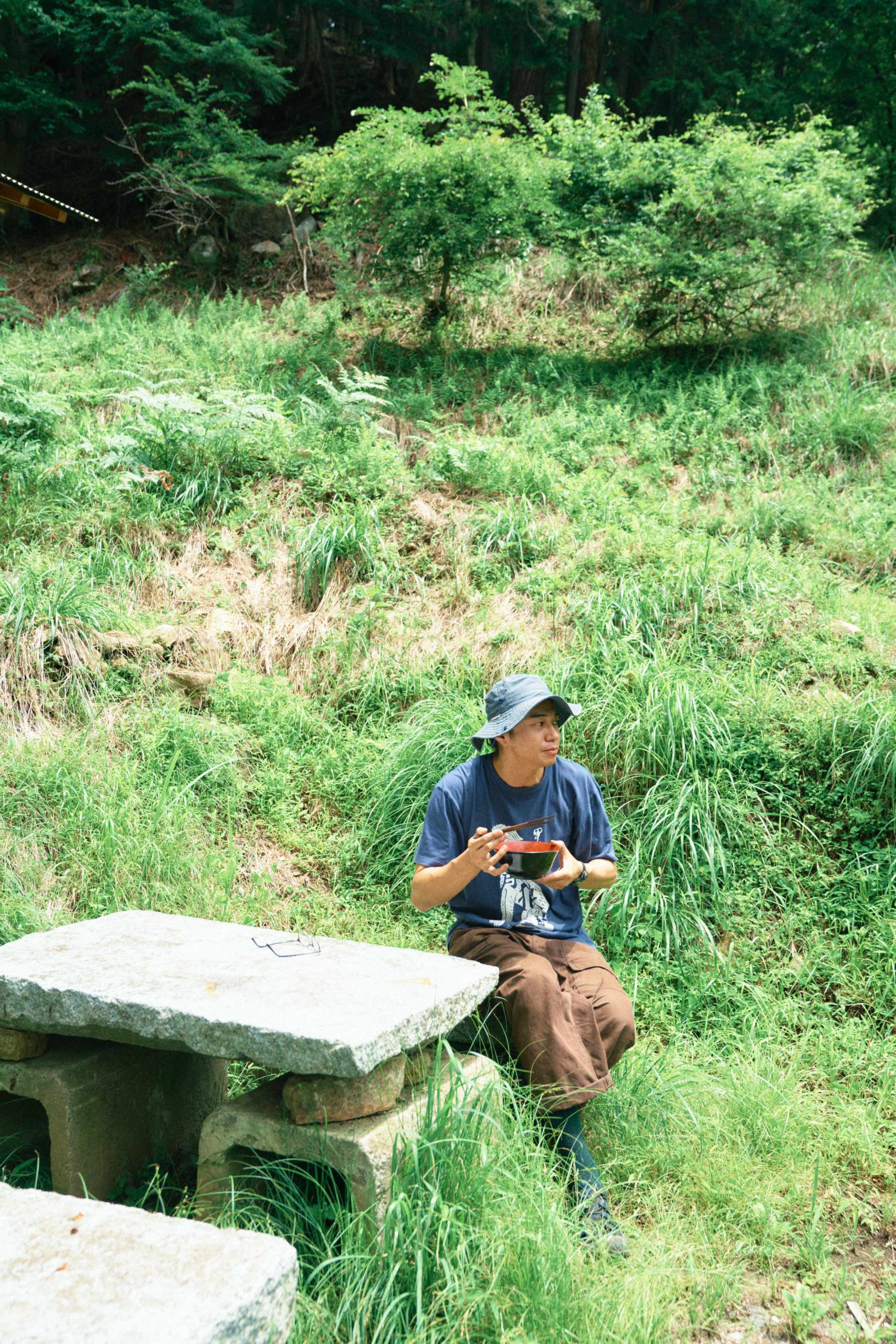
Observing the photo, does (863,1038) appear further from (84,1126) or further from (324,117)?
(324,117)

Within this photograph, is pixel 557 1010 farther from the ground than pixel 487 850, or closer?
closer

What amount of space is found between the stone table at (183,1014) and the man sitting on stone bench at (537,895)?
0.24m

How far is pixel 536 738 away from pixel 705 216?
23.0 feet

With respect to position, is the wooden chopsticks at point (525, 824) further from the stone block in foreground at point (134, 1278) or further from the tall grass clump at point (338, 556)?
the tall grass clump at point (338, 556)

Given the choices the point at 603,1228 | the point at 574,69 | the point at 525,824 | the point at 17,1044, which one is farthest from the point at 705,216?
the point at 17,1044

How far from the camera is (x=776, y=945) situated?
4383 millimetres

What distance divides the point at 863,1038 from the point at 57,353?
8.69 metres

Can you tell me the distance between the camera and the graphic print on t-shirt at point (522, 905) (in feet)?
11.1

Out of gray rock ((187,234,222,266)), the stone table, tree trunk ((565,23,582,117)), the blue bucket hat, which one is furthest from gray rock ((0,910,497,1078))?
tree trunk ((565,23,582,117))

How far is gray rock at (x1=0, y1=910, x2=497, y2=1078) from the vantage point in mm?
2463

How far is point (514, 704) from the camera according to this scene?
11.3 ft

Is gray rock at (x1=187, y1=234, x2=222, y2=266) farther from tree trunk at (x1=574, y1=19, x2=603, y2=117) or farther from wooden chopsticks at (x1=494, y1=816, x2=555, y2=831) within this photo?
wooden chopsticks at (x1=494, y1=816, x2=555, y2=831)

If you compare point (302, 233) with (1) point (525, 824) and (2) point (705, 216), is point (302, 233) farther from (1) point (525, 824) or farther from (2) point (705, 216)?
(1) point (525, 824)

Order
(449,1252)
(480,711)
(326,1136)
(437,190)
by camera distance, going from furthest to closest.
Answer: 1. (437,190)
2. (480,711)
3. (326,1136)
4. (449,1252)
